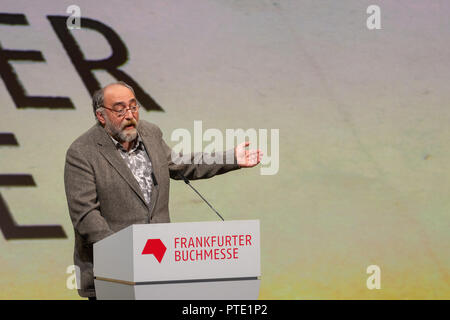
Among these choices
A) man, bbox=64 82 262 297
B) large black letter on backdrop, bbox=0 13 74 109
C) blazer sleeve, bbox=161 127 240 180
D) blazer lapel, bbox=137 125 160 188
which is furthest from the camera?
large black letter on backdrop, bbox=0 13 74 109

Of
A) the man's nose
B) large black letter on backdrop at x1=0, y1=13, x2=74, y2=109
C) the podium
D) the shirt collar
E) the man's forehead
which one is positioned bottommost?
the podium

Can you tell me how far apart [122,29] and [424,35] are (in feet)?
5.62

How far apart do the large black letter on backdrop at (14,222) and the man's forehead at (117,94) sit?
1263mm

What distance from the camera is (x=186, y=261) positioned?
2057mm

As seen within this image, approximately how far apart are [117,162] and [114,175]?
0.16 ft

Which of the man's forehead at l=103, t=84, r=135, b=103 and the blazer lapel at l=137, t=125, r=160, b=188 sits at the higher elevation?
the man's forehead at l=103, t=84, r=135, b=103

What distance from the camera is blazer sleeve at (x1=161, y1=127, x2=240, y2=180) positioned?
280cm

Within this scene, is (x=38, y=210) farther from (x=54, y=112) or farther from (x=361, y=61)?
(x=361, y=61)

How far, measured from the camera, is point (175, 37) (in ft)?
12.7

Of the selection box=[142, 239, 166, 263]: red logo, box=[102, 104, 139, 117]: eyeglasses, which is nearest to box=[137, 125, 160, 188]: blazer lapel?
box=[102, 104, 139, 117]: eyeglasses

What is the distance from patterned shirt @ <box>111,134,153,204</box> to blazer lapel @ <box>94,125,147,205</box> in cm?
4

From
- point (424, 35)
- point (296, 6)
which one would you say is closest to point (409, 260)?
point (424, 35)

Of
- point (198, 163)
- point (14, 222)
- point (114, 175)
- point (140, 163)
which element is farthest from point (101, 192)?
point (14, 222)

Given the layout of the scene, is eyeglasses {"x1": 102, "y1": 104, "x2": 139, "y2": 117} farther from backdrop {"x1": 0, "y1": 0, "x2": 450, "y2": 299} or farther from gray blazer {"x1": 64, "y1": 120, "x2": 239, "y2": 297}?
backdrop {"x1": 0, "y1": 0, "x2": 450, "y2": 299}
